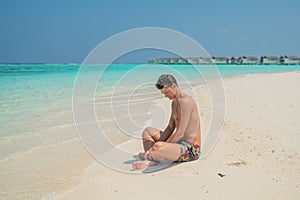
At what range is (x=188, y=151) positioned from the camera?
388 centimetres

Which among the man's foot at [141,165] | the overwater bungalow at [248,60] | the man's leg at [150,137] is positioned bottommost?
the man's foot at [141,165]

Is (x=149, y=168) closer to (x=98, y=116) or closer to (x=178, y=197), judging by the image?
(x=178, y=197)

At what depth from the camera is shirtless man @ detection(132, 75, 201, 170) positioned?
3744mm

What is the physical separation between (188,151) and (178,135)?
0.24 m

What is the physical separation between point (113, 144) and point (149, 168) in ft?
5.04

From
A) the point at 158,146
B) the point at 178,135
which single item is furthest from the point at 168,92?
the point at 158,146

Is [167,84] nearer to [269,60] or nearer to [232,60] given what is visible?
[269,60]

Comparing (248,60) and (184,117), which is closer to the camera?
(184,117)

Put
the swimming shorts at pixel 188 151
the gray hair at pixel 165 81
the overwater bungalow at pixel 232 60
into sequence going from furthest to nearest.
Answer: the overwater bungalow at pixel 232 60 → the swimming shorts at pixel 188 151 → the gray hair at pixel 165 81

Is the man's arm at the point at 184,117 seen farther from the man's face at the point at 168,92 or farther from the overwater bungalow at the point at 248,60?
the overwater bungalow at the point at 248,60

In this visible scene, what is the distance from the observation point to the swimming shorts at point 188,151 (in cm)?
384

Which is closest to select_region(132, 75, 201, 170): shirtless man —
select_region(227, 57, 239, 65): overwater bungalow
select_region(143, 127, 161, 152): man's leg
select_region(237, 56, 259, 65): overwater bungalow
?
select_region(143, 127, 161, 152): man's leg

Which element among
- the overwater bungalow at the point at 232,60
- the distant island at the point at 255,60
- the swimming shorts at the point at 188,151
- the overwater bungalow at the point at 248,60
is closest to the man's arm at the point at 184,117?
the swimming shorts at the point at 188,151

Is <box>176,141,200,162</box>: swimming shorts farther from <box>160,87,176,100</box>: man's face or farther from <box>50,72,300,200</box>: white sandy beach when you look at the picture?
Answer: <box>160,87,176,100</box>: man's face
